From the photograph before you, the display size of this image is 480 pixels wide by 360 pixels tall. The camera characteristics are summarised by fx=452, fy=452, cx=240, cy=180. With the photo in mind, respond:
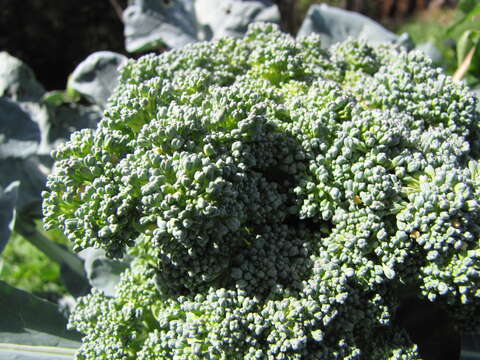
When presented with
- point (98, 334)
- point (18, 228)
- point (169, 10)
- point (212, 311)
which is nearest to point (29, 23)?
point (169, 10)

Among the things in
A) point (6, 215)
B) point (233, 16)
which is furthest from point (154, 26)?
point (6, 215)

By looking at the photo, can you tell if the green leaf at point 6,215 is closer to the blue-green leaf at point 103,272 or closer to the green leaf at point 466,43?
the blue-green leaf at point 103,272

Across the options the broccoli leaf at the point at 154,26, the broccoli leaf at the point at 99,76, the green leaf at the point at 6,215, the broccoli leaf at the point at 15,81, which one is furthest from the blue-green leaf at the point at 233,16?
the green leaf at the point at 6,215

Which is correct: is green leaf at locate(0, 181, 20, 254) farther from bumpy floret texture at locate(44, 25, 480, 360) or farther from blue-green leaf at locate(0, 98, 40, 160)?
bumpy floret texture at locate(44, 25, 480, 360)

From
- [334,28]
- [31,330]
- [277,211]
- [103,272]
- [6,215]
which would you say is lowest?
[31,330]

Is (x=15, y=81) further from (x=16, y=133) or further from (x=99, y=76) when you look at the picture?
(x=99, y=76)

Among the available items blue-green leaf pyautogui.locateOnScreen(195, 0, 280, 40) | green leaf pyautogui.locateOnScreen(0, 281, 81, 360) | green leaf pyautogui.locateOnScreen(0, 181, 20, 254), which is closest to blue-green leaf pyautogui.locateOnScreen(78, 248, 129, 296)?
green leaf pyautogui.locateOnScreen(0, 281, 81, 360)
